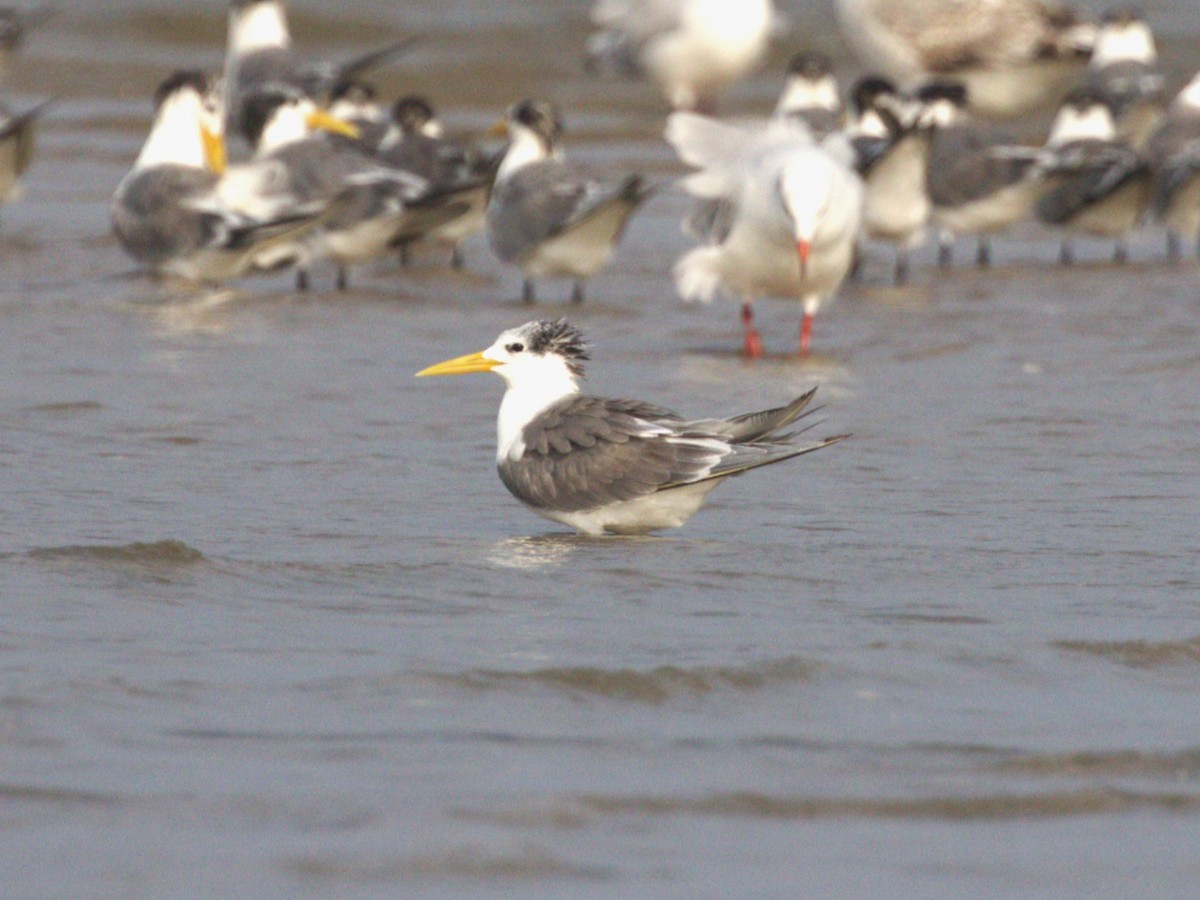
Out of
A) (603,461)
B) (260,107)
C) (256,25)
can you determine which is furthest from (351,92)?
(603,461)

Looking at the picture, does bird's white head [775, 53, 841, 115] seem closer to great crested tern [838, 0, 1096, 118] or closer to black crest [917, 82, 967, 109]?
black crest [917, 82, 967, 109]

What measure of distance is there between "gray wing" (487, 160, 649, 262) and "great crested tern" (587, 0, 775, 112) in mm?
7635

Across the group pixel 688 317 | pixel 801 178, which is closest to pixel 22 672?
pixel 801 178

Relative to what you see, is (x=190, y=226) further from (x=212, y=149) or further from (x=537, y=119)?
(x=537, y=119)

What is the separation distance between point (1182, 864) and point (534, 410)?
3.03 meters

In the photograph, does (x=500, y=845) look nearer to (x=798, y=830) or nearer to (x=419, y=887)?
(x=419, y=887)

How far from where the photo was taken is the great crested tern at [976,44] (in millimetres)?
17594

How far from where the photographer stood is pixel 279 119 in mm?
12445

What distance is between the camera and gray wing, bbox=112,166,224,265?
10789 millimetres

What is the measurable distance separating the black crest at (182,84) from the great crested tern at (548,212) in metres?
1.66

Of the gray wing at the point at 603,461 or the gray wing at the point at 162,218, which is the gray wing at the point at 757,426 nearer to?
the gray wing at the point at 603,461

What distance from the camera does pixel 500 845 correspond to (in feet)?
12.4

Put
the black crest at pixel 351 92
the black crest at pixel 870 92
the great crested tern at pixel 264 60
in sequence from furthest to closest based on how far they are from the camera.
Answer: the great crested tern at pixel 264 60, the black crest at pixel 351 92, the black crest at pixel 870 92

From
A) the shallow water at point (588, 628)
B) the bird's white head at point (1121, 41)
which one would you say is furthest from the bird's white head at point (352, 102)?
the bird's white head at point (1121, 41)
